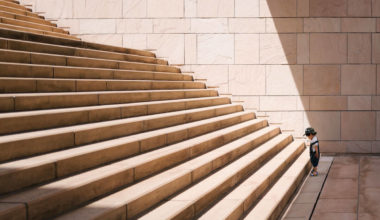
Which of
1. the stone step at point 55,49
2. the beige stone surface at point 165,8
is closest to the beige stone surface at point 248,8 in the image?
the beige stone surface at point 165,8

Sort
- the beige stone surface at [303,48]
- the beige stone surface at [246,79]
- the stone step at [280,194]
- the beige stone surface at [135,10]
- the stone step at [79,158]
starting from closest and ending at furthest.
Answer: the stone step at [79,158] → the stone step at [280,194] → the beige stone surface at [303,48] → the beige stone surface at [246,79] → the beige stone surface at [135,10]

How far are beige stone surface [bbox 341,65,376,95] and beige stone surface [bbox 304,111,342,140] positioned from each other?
815mm

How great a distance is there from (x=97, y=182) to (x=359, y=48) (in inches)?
424

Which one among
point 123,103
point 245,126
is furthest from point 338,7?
point 123,103

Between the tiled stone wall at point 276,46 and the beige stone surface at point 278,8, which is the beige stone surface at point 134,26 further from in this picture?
the beige stone surface at point 278,8

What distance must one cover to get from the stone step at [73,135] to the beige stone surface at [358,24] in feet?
24.6

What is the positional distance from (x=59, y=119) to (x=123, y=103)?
7.05 feet

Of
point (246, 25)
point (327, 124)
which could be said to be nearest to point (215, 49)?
point (246, 25)

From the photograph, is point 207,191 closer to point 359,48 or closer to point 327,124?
point 327,124

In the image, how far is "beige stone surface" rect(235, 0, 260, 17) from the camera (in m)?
13.0

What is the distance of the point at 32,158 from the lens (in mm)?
4148

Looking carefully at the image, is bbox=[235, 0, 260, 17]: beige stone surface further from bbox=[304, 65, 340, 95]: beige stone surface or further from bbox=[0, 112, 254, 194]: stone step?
bbox=[0, 112, 254, 194]: stone step

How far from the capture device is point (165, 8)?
43.1ft

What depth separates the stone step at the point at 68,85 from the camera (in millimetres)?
5320
